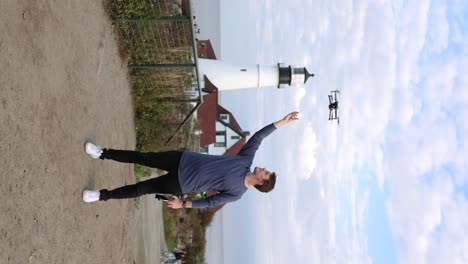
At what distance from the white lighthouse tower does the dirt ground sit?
54.8ft

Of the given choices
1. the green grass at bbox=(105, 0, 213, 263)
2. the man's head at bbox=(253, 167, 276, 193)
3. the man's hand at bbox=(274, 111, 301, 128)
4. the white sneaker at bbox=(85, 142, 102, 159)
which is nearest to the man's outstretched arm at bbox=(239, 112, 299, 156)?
the man's hand at bbox=(274, 111, 301, 128)

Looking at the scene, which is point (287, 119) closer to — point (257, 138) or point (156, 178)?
point (257, 138)

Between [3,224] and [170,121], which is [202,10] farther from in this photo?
[3,224]

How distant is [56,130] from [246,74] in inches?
797

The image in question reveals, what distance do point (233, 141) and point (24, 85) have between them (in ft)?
118

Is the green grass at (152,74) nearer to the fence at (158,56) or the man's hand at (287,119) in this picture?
the fence at (158,56)

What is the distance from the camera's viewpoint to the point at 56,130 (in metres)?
5.71

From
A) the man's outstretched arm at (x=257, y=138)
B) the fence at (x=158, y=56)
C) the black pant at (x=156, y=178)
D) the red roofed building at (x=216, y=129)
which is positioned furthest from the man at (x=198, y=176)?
the red roofed building at (x=216, y=129)

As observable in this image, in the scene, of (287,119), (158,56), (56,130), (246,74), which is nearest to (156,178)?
(56,130)

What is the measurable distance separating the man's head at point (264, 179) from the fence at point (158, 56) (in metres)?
4.53

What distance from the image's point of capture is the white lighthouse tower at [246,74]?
83.2 feet

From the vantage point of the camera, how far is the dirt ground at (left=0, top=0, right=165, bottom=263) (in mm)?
4531

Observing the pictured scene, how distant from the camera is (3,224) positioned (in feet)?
13.7

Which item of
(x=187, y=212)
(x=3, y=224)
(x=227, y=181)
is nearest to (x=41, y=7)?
(x=3, y=224)
